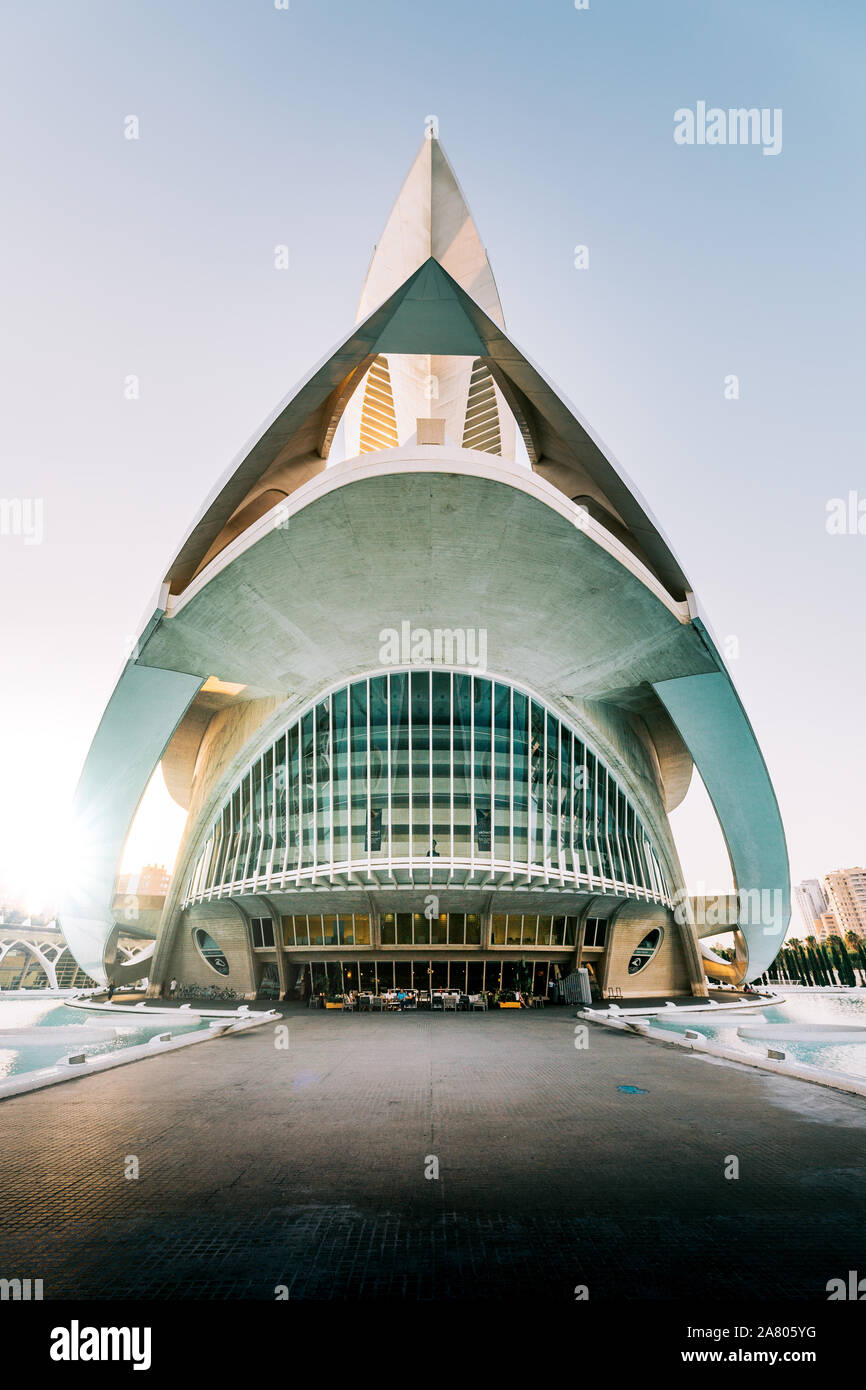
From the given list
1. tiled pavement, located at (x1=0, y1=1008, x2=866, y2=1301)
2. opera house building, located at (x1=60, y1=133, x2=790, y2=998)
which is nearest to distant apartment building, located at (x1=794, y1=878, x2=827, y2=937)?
opera house building, located at (x1=60, y1=133, x2=790, y2=998)

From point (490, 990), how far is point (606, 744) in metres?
12.5

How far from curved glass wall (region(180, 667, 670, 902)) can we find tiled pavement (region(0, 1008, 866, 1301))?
16.7 metres

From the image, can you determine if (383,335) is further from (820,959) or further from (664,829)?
(820,959)

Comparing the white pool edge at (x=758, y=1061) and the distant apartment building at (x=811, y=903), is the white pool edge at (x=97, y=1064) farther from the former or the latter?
the distant apartment building at (x=811, y=903)

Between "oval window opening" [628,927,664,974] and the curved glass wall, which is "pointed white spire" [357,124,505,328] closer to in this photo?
the curved glass wall

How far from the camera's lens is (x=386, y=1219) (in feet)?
17.7

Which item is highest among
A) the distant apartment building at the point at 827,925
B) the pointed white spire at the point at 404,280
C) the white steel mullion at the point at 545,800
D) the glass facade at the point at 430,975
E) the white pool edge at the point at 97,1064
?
the pointed white spire at the point at 404,280

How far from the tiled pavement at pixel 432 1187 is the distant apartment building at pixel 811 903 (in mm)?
159802

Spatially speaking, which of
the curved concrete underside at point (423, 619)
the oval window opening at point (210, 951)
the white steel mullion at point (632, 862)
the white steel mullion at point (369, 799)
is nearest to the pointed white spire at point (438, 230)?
the curved concrete underside at point (423, 619)

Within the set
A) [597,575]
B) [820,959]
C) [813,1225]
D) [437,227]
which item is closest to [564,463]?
[597,575]

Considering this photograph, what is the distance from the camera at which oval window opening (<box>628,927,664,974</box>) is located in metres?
33.8

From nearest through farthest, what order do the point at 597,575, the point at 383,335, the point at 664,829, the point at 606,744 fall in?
the point at 597,575 → the point at 383,335 → the point at 606,744 → the point at 664,829

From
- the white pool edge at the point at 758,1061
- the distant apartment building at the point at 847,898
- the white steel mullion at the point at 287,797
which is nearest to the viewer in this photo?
the white pool edge at the point at 758,1061

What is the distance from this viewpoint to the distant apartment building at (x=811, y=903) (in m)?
145
